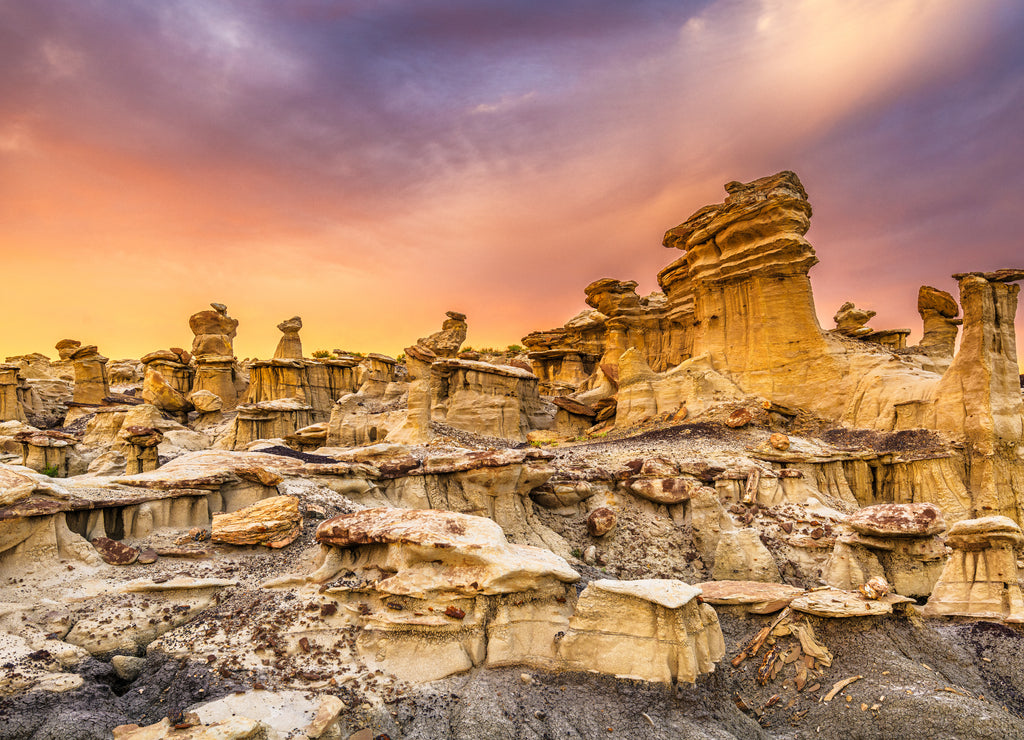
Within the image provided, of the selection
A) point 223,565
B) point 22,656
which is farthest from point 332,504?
point 22,656

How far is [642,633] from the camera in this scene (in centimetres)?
639

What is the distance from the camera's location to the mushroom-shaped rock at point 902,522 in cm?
959

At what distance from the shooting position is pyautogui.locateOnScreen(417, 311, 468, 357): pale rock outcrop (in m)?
29.2

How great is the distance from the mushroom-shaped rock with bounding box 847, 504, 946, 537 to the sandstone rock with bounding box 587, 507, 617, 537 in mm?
5091

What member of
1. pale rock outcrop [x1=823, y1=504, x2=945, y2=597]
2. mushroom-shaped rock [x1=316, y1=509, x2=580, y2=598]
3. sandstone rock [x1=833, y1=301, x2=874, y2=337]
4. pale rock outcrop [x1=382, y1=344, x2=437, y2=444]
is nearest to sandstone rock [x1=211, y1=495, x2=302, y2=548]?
mushroom-shaped rock [x1=316, y1=509, x2=580, y2=598]

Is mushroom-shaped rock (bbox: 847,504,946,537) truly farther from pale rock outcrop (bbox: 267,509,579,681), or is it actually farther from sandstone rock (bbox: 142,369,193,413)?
sandstone rock (bbox: 142,369,193,413)

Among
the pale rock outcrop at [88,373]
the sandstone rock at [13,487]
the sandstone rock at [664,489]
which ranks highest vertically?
the pale rock outcrop at [88,373]

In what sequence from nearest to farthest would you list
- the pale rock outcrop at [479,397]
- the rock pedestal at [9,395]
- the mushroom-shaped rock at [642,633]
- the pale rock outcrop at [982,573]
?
the mushroom-shaped rock at [642,633], the pale rock outcrop at [982,573], the pale rock outcrop at [479,397], the rock pedestal at [9,395]

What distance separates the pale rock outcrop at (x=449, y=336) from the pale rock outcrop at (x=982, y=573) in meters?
24.1

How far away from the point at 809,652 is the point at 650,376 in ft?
51.0

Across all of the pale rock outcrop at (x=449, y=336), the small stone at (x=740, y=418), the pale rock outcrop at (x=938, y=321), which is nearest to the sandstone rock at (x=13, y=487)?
the small stone at (x=740, y=418)

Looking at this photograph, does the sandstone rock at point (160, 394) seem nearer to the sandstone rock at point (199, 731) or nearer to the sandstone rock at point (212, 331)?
the sandstone rock at point (212, 331)

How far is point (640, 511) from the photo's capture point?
1235 centimetres

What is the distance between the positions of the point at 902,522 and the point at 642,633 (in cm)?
706
